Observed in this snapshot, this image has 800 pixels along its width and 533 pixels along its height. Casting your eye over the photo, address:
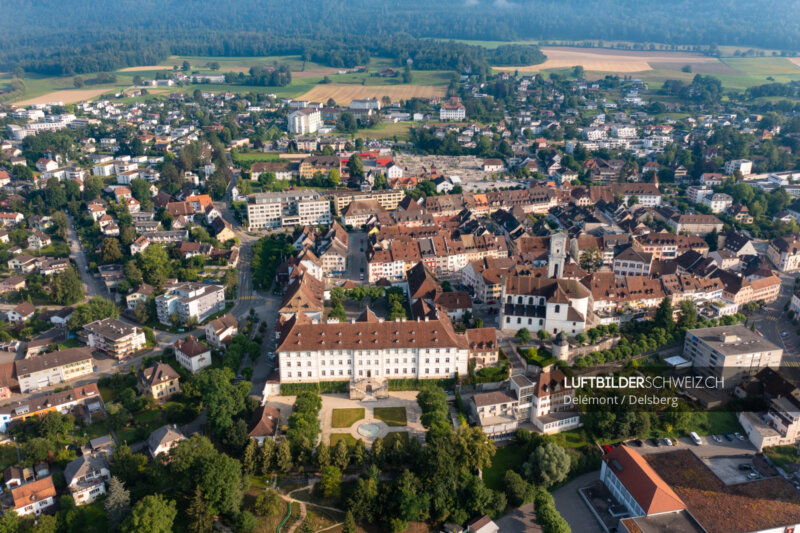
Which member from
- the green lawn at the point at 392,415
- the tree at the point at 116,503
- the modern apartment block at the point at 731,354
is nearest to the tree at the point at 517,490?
the green lawn at the point at 392,415

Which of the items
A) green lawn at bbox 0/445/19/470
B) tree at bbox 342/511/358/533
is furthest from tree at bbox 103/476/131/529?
tree at bbox 342/511/358/533

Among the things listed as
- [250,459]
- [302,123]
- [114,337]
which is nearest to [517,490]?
[250,459]

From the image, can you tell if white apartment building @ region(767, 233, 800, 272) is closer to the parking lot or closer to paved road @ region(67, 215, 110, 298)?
the parking lot

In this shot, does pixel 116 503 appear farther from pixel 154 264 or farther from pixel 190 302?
pixel 154 264

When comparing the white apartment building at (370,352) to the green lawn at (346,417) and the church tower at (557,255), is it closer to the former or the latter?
the green lawn at (346,417)

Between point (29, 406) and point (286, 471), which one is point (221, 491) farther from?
point (29, 406)

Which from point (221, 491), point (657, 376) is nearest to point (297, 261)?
point (221, 491)
